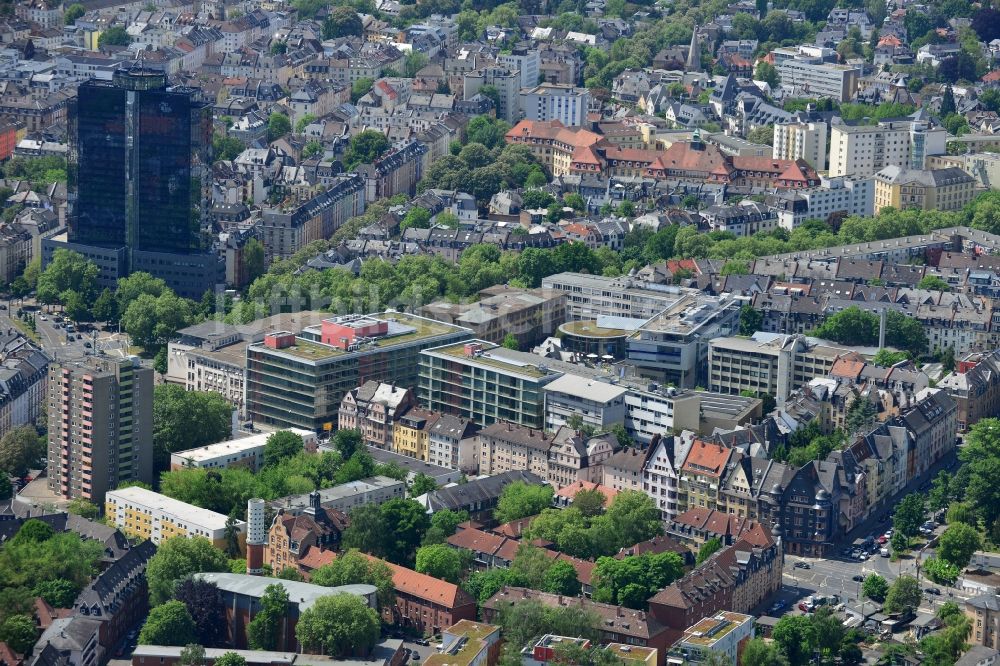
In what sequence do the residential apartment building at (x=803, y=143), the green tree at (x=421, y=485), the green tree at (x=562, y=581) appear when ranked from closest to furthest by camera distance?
the green tree at (x=562, y=581) → the green tree at (x=421, y=485) → the residential apartment building at (x=803, y=143)

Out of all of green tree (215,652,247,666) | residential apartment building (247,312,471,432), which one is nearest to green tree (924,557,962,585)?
green tree (215,652,247,666)

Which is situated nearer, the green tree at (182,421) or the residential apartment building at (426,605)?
the residential apartment building at (426,605)

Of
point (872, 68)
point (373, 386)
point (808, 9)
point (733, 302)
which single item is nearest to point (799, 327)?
point (733, 302)

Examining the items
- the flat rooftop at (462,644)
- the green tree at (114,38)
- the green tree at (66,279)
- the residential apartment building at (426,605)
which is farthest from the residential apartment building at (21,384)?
the green tree at (114,38)

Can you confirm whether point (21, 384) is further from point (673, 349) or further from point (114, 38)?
point (114, 38)

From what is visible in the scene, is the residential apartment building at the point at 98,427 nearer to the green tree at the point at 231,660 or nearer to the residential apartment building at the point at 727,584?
the green tree at the point at 231,660

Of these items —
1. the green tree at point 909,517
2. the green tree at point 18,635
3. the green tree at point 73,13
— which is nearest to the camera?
the green tree at point 18,635
